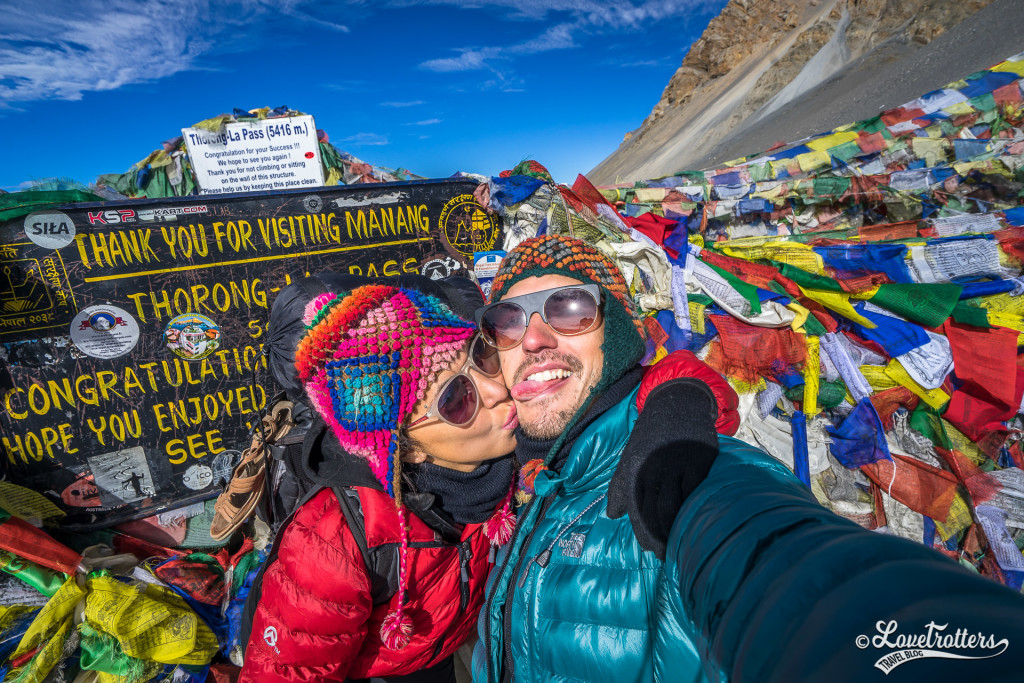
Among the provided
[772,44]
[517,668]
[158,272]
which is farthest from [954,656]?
[772,44]

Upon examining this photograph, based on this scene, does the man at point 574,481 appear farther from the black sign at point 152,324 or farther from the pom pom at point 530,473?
the black sign at point 152,324

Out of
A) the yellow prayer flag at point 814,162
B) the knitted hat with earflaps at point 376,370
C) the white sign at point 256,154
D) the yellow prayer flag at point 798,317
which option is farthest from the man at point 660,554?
the yellow prayer flag at point 814,162

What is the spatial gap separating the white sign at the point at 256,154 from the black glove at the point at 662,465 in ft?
17.9

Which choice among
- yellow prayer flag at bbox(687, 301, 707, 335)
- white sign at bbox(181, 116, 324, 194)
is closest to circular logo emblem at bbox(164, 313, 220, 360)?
white sign at bbox(181, 116, 324, 194)

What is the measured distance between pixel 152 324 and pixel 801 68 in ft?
125

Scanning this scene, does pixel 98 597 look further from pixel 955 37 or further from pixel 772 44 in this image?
pixel 772 44

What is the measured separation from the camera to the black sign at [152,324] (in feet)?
9.09

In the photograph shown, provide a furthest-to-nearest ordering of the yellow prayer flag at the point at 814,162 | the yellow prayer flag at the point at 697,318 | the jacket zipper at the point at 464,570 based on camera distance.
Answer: the yellow prayer flag at the point at 814,162 → the yellow prayer flag at the point at 697,318 → the jacket zipper at the point at 464,570

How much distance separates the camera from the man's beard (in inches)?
67.4

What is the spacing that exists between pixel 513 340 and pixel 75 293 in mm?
2822

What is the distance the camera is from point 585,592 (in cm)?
111

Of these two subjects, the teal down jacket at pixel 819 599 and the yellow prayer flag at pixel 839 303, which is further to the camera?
the yellow prayer flag at pixel 839 303

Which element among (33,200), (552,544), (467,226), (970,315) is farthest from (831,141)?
(33,200)

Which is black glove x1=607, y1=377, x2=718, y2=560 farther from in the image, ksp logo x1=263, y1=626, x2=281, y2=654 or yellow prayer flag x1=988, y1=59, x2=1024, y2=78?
yellow prayer flag x1=988, y1=59, x2=1024, y2=78
